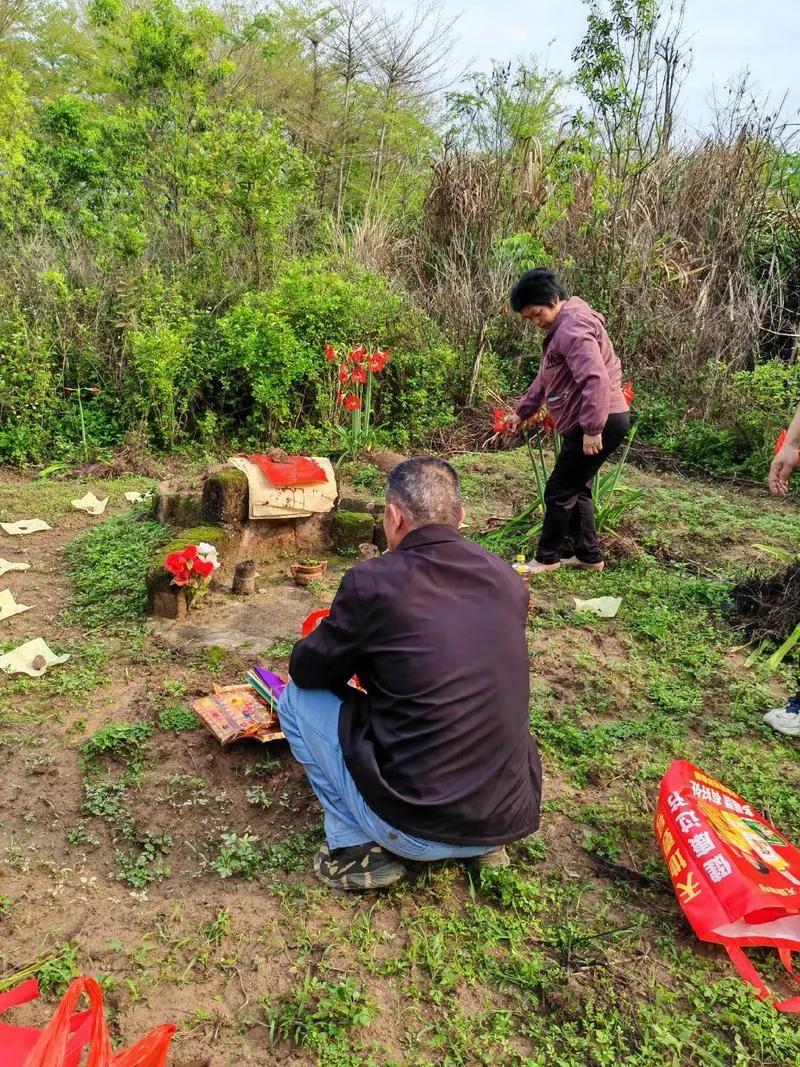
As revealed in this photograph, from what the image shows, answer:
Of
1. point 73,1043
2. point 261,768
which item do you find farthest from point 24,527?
point 73,1043

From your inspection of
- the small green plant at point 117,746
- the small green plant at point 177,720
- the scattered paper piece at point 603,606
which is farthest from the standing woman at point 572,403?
the small green plant at point 117,746

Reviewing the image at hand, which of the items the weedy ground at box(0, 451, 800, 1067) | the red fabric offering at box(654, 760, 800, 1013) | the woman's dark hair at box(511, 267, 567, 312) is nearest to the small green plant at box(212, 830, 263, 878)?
the weedy ground at box(0, 451, 800, 1067)

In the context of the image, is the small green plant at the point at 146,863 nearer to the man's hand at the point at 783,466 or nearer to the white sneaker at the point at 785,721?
the white sneaker at the point at 785,721

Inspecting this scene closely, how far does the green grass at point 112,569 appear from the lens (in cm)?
400

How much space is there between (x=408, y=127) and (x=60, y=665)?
1646 cm

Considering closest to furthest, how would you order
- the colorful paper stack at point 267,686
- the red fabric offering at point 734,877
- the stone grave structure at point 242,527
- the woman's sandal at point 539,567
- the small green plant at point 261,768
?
the red fabric offering at point 734,877, the small green plant at point 261,768, the colorful paper stack at point 267,686, the stone grave structure at point 242,527, the woman's sandal at point 539,567

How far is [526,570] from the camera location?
4.65 meters

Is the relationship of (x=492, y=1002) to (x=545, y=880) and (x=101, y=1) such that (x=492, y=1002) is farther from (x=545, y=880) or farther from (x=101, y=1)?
(x=101, y=1)

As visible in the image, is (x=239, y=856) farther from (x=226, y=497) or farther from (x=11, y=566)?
(x=11, y=566)

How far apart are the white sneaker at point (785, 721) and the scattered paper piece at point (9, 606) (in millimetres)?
3730

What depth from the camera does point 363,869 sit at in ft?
7.22

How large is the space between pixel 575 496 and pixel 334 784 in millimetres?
2732

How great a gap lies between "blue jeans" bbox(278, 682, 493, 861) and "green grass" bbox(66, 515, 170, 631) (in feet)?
6.46

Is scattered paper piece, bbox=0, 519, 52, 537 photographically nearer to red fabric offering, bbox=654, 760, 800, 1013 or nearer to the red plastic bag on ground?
the red plastic bag on ground
